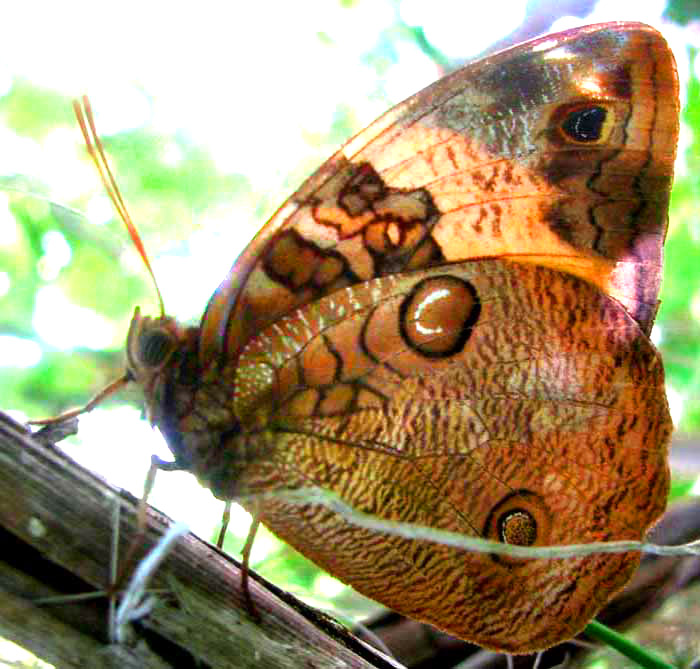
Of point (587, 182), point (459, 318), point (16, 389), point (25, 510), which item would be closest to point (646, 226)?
point (587, 182)

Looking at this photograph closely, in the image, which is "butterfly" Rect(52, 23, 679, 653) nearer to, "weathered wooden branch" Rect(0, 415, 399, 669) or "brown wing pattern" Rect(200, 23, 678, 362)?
"brown wing pattern" Rect(200, 23, 678, 362)

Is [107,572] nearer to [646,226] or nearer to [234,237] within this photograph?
[646,226]

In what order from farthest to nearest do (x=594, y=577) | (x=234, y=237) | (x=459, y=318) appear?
(x=234, y=237) < (x=459, y=318) < (x=594, y=577)

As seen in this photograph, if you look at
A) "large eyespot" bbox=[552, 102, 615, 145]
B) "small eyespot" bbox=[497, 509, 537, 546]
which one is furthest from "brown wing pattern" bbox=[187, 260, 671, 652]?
"large eyespot" bbox=[552, 102, 615, 145]

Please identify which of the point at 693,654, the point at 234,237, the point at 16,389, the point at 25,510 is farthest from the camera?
the point at 16,389

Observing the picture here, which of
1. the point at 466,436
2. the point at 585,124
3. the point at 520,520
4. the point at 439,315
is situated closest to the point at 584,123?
the point at 585,124

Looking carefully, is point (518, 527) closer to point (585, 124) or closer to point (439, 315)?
point (439, 315)

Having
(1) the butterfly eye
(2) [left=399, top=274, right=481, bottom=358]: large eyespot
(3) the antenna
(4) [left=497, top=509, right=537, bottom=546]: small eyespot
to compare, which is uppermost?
(2) [left=399, top=274, right=481, bottom=358]: large eyespot

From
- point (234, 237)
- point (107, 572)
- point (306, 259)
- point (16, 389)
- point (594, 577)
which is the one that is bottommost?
point (107, 572)
